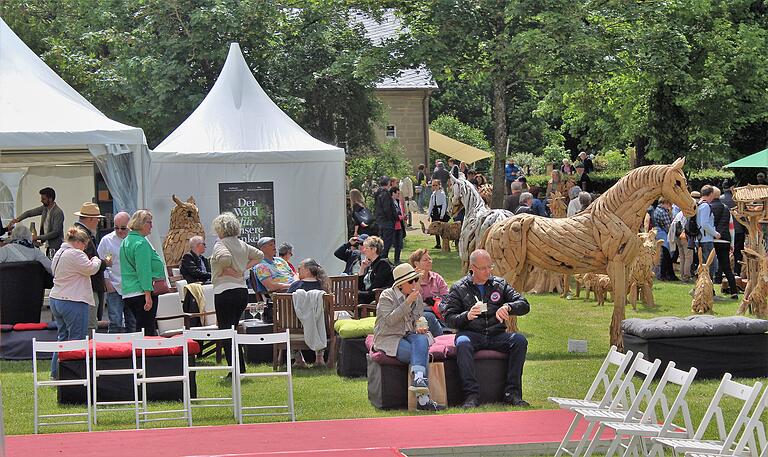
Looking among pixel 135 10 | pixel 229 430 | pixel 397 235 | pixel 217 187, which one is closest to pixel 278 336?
pixel 229 430

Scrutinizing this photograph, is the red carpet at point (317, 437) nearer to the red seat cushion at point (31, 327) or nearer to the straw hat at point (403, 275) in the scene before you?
the straw hat at point (403, 275)

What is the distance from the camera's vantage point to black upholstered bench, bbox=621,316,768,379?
12211mm

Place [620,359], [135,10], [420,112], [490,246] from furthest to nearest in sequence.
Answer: [420,112], [135,10], [490,246], [620,359]

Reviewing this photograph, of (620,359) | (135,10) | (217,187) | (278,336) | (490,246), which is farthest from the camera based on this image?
(135,10)

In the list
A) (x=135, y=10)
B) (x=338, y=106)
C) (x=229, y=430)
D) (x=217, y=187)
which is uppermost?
(x=135, y=10)

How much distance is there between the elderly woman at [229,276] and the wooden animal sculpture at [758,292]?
293 inches

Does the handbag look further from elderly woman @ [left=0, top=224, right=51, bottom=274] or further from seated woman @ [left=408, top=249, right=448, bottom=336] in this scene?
seated woman @ [left=408, top=249, right=448, bottom=336]

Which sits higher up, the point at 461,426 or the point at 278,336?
Result: the point at 278,336

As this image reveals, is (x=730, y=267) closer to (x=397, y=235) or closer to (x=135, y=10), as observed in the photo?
(x=397, y=235)

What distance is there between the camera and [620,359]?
9.44 meters

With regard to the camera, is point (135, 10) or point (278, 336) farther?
point (135, 10)

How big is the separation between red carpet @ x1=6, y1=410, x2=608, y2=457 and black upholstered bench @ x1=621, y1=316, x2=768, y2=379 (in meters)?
1.94

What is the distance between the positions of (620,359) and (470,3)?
19682 mm

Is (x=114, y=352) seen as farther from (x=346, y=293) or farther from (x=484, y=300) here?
(x=346, y=293)
